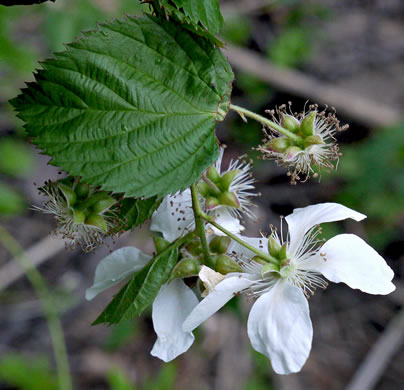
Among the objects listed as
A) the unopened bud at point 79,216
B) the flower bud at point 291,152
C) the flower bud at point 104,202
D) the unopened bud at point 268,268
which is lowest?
the unopened bud at point 268,268

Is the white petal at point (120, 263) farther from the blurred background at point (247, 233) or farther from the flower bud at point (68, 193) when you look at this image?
the blurred background at point (247, 233)

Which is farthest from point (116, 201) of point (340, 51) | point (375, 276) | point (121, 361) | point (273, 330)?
point (340, 51)

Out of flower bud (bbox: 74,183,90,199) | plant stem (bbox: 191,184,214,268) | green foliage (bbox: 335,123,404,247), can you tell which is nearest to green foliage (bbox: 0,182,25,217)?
flower bud (bbox: 74,183,90,199)

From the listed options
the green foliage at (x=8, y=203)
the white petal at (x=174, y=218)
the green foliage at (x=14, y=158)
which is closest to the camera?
the white petal at (x=174, y=218)

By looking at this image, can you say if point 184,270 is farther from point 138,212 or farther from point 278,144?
point 278,144

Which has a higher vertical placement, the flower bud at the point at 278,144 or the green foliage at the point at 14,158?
the flower bud at the point at 278,144

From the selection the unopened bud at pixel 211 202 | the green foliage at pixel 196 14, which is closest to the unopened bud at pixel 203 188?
the unopened bud at pixel 211 202

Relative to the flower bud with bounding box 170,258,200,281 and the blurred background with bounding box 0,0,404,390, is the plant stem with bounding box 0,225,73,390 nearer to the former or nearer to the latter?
the blurred background with bounding box 0,0,404,390
